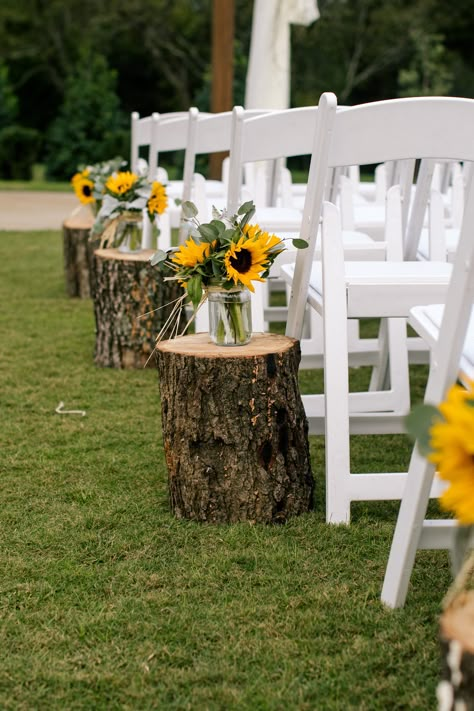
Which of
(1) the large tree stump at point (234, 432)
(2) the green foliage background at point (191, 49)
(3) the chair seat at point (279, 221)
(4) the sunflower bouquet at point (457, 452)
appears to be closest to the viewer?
(4) the sunflower bouquet at point (457, 452)

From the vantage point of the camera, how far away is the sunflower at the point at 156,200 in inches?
179

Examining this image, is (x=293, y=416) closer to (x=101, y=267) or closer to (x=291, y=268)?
(x=291, y=268)

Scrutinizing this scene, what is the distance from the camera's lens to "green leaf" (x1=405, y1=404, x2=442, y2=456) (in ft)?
4.60

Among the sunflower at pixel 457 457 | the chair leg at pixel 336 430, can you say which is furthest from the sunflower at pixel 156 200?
the sunflower at pixel 457 457

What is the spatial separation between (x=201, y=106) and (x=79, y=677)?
604 inches

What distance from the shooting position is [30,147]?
16266 millimetres

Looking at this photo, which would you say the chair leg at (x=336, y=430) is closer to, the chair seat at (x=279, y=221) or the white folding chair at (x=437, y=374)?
the white folding chair at (x=437, y=374)

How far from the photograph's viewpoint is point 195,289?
262 centimetres

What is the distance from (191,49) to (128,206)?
854 inches

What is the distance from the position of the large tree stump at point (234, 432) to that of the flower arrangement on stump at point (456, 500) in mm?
1054

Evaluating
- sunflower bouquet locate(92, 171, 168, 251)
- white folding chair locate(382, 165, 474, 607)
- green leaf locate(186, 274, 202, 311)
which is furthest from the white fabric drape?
white folding chair locate(382, 165, 474, 607)

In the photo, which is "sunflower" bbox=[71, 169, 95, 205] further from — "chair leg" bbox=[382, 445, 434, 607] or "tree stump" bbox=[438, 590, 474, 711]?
"tree stump" bbox=[438, 590, 474, 711]

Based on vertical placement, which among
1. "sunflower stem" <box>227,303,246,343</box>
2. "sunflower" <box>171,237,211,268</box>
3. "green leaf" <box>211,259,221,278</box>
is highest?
"sunflower" <box>171,237,211,268</box>

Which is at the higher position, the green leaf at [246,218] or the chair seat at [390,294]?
the green leaf at [246,218]
